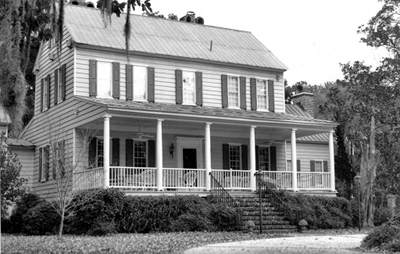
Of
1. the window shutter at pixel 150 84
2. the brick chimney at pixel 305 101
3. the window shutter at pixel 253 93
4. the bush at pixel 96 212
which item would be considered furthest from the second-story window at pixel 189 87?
the brick chimney at pixel 305 101

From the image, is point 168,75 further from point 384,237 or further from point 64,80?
point 384,237

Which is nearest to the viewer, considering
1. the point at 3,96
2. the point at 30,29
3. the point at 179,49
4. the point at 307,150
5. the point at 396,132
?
the point at 3,96

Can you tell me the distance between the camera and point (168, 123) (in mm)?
23766

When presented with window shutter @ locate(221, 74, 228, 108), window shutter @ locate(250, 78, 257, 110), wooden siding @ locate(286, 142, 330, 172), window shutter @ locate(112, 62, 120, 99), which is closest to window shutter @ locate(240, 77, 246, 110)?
window shutter @ locate(250, 78, 257, 110)

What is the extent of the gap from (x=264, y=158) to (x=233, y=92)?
10.9 ft

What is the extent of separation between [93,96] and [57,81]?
261 cm

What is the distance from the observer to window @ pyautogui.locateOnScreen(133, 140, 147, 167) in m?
24.7

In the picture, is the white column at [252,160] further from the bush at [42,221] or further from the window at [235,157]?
the bush at [42,221]

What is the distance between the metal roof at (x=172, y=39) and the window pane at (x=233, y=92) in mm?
787

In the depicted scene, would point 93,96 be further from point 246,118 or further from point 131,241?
point 131,241

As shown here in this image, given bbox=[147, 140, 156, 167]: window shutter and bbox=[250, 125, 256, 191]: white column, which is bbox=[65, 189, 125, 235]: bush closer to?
bbox=[147, 140, 156, 167]: window shutter

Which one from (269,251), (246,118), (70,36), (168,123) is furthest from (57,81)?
(269,251)

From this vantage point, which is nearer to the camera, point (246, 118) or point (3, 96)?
point (3, 96)

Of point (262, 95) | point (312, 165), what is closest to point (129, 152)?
point (262, 95)
